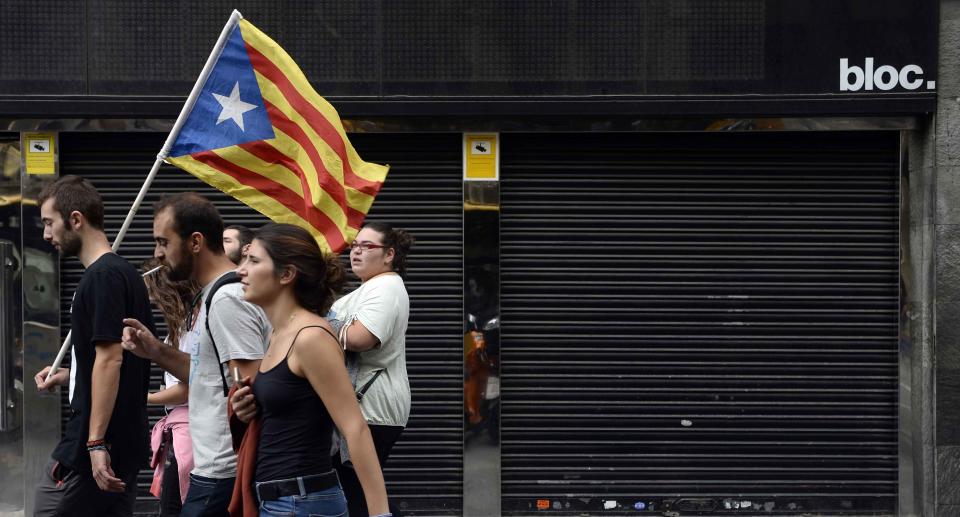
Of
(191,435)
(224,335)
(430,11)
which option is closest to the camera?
(224,335)

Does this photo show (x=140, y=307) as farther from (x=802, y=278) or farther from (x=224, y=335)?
(x=802, y=278)

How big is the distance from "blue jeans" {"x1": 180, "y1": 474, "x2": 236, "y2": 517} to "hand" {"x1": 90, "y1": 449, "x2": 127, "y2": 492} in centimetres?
29

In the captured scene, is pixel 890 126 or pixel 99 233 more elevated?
pixel 890 126

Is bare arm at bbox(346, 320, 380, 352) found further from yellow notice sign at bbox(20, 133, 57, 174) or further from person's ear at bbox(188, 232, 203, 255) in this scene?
yellow notice sign at bbox(20, 133, 57, 174)

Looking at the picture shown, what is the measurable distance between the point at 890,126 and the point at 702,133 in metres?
1.27

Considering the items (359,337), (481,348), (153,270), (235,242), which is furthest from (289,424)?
(481,348)

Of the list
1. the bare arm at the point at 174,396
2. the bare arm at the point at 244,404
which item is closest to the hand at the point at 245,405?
the bare arm at the point at 244,404

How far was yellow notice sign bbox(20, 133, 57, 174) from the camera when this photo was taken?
8.11m

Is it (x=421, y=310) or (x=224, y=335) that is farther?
(x=421, y=310)

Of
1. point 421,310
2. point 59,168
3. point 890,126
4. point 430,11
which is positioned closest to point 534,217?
point 421,310

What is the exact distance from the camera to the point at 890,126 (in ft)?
26.7

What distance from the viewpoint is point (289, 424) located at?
12.6 feet

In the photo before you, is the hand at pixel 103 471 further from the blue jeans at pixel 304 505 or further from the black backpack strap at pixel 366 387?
the black backpack strap at pixel 366 387

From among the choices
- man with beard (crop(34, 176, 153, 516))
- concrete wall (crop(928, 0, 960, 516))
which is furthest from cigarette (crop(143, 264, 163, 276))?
concrete wall (crop(928, 0, 960, 516))
